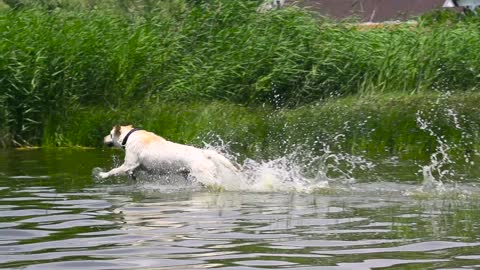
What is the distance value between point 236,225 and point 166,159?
119 inches

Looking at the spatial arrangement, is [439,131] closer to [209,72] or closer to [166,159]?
[209,72]

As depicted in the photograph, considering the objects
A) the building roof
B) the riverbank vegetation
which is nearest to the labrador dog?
the riverbank vegetation

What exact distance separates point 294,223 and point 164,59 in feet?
28.5

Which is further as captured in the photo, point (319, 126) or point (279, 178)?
point (319, 126)

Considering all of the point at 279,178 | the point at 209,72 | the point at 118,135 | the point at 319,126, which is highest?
the point at 209,72

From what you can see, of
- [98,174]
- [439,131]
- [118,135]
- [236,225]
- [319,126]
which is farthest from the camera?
[319,126]

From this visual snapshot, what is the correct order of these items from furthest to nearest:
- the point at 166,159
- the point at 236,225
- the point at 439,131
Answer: the point at 439,131
the point at 166,159
the point at 236,225

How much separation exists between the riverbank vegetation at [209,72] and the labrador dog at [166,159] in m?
3.50

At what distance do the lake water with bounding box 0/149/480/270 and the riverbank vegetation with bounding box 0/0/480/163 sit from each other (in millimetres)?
3980

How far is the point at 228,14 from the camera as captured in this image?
17.2m

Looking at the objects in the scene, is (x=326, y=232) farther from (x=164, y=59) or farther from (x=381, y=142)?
(x=164, y=59)

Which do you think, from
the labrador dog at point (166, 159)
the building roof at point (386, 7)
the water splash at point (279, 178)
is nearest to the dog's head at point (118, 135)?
the labrador dog at point (166, 159)

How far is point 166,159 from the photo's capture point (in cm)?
1109

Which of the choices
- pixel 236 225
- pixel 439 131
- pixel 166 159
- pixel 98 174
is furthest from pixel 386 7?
pixel 236 225
